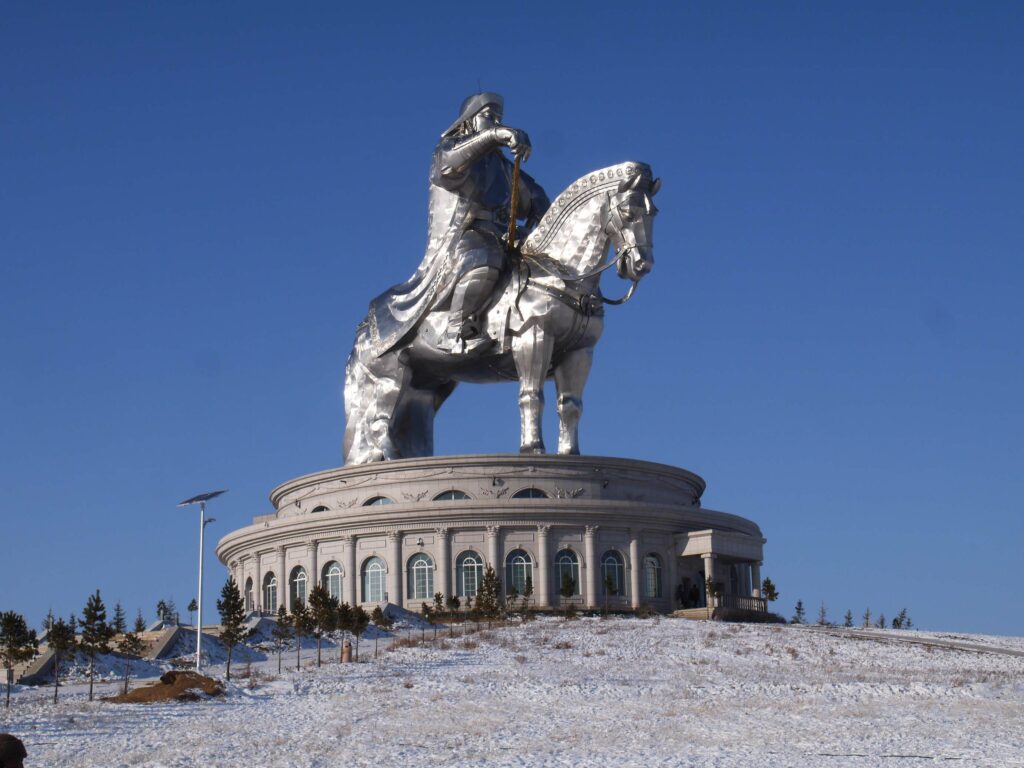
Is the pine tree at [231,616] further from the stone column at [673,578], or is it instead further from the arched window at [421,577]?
the stone column at [673,578]

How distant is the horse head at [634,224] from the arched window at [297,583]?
14.8 meters

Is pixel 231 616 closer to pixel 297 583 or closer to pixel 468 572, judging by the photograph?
pixel 468 572

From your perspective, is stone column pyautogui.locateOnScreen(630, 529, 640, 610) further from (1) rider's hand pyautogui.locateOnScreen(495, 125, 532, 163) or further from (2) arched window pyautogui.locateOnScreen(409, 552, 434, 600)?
(1) rider's hand pyautogui.locateOnScreen(495, 125, 532, 163)

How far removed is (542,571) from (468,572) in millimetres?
2306

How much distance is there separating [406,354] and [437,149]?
21.0 ft

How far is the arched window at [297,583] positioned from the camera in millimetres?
48062

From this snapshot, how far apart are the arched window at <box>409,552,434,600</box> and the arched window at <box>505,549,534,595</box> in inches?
92.8

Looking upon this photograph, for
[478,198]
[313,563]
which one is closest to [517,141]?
[478,198]

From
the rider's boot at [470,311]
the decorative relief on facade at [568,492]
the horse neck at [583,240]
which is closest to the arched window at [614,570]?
the decorative relief on facade at [568,492]

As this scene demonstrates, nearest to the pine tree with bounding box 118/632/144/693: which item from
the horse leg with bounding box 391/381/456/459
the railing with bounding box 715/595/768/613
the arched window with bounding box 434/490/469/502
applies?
the arched window with bounding box 434/490/469/502

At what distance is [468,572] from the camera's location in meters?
45.0

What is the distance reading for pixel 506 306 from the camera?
146 feet

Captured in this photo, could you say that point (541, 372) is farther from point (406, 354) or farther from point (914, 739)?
point (914, 739)

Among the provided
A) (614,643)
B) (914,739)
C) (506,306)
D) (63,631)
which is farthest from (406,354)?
(914,739)
